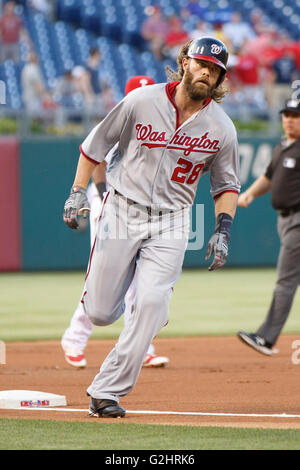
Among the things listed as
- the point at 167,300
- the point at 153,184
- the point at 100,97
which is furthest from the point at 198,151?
the point at 100,97

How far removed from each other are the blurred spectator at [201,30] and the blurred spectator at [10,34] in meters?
3.43

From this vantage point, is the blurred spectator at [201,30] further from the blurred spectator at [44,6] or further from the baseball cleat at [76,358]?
the baseball cleat at [76,358]

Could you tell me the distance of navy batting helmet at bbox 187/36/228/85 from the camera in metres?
5.12

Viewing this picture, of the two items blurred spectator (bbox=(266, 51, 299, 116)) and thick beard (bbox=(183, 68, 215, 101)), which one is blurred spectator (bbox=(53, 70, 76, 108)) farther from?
thick beard (bbox=(183, 68, 215, 101))

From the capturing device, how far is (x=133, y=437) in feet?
14.8

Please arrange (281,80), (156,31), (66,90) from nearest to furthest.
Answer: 1. (66,90)
2. (281,80)
3. (156,31)

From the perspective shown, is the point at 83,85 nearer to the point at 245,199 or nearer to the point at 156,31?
the point at 156,31

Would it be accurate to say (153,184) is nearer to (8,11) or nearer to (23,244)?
(23,244)

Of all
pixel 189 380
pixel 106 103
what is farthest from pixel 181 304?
pixel 189 380

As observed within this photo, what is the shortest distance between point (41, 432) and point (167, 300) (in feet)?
3.34

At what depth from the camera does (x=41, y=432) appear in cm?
466

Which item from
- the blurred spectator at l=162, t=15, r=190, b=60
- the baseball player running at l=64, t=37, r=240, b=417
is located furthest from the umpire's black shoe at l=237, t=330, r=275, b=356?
the blurred spectator at l=162, t=15, r=190, b=60

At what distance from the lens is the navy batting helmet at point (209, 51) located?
512 cm

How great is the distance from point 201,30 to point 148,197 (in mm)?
14508
